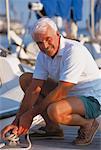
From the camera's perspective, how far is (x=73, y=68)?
335 cm

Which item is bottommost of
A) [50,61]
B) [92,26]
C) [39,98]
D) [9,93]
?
[92,26]

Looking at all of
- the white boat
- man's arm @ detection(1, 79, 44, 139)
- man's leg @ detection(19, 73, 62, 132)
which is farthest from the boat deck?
the white boat

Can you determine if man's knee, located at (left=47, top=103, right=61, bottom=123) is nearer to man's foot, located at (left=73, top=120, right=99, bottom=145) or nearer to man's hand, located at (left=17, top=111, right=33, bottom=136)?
man's hand, located at (left=17, top=111, right=33, bottom=136)

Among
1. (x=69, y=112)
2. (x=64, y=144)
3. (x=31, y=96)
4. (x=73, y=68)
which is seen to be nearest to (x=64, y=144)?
(x=64, y=144)

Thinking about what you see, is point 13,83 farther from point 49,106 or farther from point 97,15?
point 97,15

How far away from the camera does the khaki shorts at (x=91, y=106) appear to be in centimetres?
345

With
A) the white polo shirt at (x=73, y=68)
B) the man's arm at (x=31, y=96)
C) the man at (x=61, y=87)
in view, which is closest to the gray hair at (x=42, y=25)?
the man at (x=61, y=87)

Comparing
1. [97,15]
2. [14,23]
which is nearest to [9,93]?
[97,15]

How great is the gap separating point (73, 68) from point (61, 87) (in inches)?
6.0

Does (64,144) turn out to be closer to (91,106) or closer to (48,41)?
(91,106)

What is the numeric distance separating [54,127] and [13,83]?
1.53m

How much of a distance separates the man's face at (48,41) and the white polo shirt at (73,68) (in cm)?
5

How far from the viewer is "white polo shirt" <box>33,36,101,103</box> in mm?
3365

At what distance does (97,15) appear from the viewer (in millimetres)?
12938
